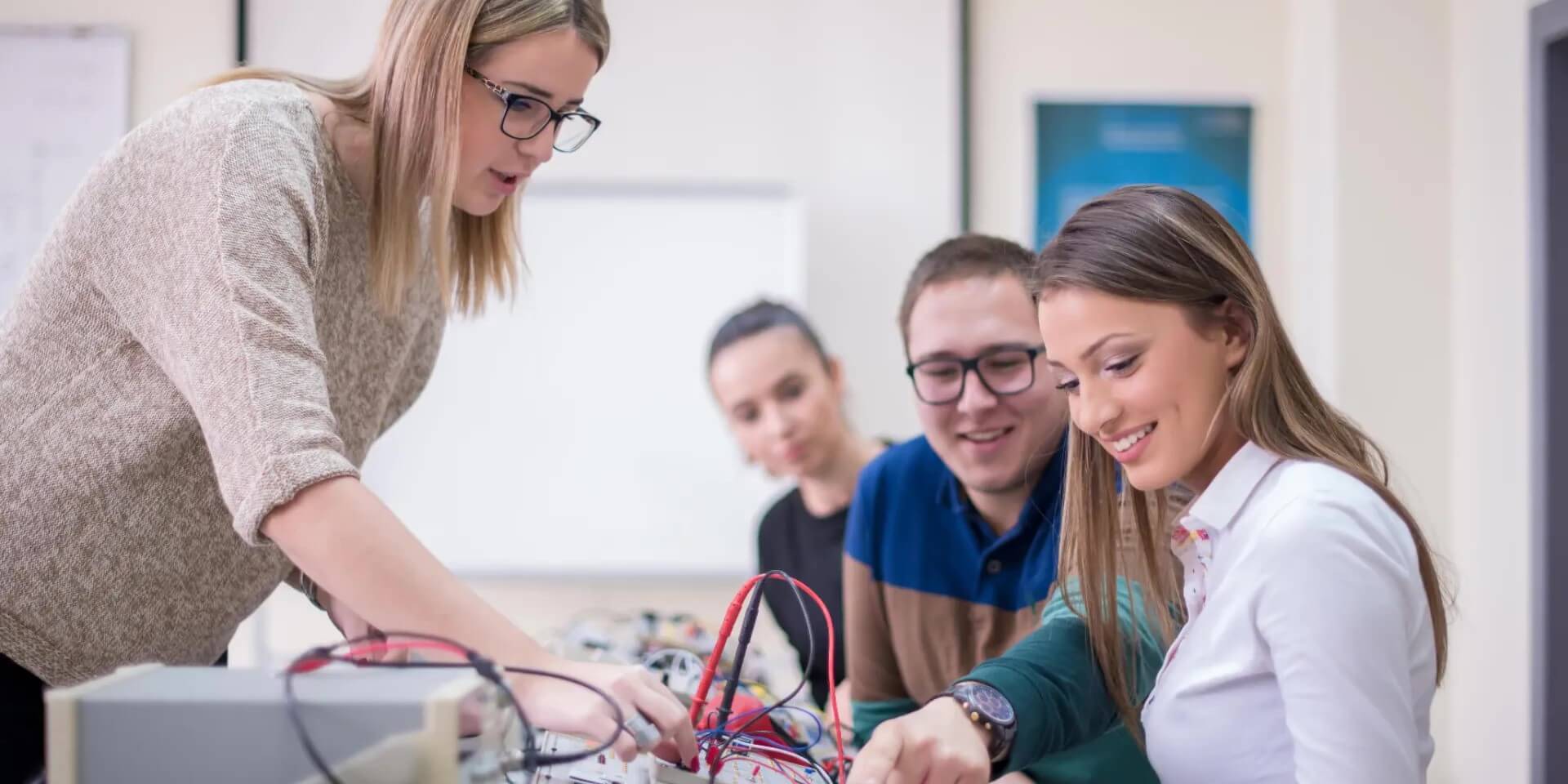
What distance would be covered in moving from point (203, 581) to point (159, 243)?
31 cm

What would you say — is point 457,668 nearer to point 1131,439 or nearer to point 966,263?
point 1131,439

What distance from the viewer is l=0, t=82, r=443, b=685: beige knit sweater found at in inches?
32.1

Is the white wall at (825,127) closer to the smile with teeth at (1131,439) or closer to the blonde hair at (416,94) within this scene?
the blonde hair at (416,94)

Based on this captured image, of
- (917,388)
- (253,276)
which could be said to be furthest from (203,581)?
(917,388)

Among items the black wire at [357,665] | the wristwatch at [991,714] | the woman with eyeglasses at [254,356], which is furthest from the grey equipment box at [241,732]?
the wristwatch at [991,714]

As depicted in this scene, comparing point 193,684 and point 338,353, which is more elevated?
point 338,353

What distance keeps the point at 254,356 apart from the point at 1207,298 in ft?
2.42

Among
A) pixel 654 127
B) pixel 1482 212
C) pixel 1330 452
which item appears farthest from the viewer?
pixel 654 127

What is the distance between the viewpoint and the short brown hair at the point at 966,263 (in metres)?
A: 1.39

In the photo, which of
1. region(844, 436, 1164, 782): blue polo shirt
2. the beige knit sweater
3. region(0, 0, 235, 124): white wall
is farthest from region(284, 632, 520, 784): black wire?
region(0, 0, 235, 124): white wall

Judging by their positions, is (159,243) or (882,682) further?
(882,682)

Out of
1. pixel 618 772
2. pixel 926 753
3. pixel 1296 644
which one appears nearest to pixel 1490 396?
pixel 1296 644

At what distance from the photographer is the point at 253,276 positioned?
2.75 ft

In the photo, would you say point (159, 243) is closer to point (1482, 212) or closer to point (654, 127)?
point (654, 127)
